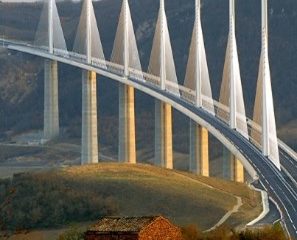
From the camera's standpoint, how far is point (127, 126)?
8894cm

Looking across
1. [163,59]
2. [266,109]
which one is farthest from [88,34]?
[266,109]

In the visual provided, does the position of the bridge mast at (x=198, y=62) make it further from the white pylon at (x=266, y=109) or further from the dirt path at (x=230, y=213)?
the dirt path at (x=230, y=213)

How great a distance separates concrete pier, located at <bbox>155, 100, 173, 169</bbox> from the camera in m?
85.9

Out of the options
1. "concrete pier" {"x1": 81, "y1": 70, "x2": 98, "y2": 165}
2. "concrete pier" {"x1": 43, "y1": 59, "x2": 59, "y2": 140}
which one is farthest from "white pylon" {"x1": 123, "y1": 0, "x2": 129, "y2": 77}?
"concrete pier" {"x1": 43, "y1": 59, "x2": 59, "y2": 140}

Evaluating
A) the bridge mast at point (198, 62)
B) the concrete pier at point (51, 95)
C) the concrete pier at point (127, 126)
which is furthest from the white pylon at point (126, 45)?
the concrete pier at point (51, 95)

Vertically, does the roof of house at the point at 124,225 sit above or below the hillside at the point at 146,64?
below

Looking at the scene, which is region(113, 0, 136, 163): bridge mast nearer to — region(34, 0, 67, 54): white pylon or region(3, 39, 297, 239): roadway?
region(3, 39, 297, 239): roadway

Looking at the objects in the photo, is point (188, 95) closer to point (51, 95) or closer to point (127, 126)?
point (127, 126)

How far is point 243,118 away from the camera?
79.4 metres

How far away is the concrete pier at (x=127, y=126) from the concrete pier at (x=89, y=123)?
2190mm

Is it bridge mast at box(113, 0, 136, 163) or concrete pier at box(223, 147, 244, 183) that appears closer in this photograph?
concrete pier at box(223, 147, 244, 183)

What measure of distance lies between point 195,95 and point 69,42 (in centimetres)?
6877

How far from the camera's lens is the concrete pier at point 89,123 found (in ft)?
297

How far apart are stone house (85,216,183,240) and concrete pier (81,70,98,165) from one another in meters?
54.6
